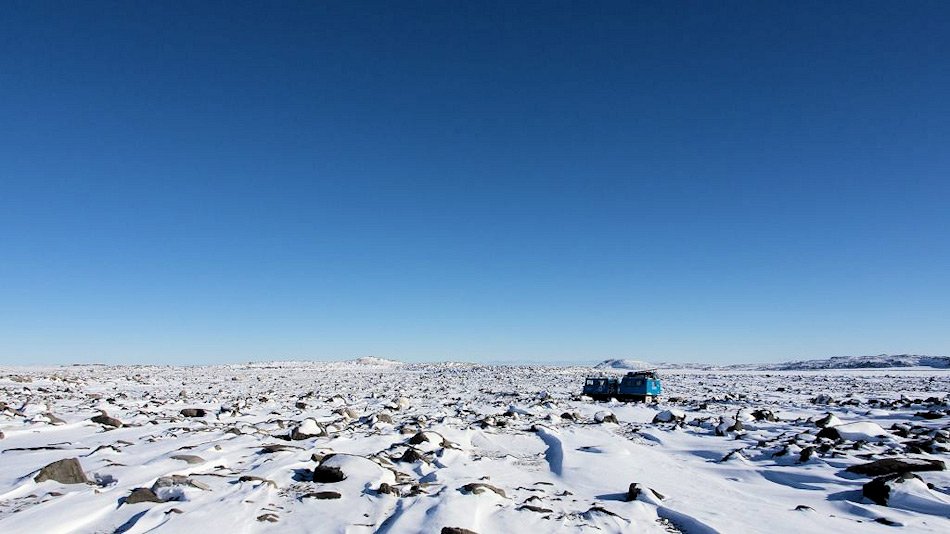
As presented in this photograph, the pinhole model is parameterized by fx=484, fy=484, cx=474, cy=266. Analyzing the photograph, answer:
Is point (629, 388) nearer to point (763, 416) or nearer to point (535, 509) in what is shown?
point (763, 416)

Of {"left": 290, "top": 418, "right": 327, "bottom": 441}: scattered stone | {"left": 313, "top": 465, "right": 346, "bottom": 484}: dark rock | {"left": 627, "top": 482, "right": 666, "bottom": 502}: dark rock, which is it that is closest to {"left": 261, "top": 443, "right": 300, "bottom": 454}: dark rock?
{"left": 290, "top": 418, "right": 327, "bottom": 441}: scattered stone

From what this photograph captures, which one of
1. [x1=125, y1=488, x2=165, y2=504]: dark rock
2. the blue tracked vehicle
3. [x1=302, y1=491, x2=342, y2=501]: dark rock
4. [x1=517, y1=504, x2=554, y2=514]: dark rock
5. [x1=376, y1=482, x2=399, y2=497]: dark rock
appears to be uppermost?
the blue tracked vehicle

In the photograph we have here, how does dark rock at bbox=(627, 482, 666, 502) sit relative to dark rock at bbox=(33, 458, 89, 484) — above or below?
below

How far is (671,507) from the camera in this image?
5.54 m

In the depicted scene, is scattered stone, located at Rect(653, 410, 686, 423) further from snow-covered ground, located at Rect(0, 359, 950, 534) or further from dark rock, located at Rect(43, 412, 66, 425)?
dark rock, located at Rect(43, 412, 66, 425)

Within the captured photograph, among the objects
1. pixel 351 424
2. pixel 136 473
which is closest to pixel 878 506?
pixel 136 473

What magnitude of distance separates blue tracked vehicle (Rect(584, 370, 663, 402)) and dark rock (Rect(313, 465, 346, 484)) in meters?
18.1

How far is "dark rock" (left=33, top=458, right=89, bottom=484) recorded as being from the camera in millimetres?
5738

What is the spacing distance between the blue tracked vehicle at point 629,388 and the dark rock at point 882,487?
52.2 feet

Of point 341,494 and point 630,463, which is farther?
point 630,463

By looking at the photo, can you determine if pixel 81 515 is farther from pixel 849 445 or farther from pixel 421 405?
pixel 421 405

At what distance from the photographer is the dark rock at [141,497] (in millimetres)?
4947

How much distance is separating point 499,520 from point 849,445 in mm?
7793

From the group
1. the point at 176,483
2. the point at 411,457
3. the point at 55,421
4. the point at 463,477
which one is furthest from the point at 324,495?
the point at 55,421
